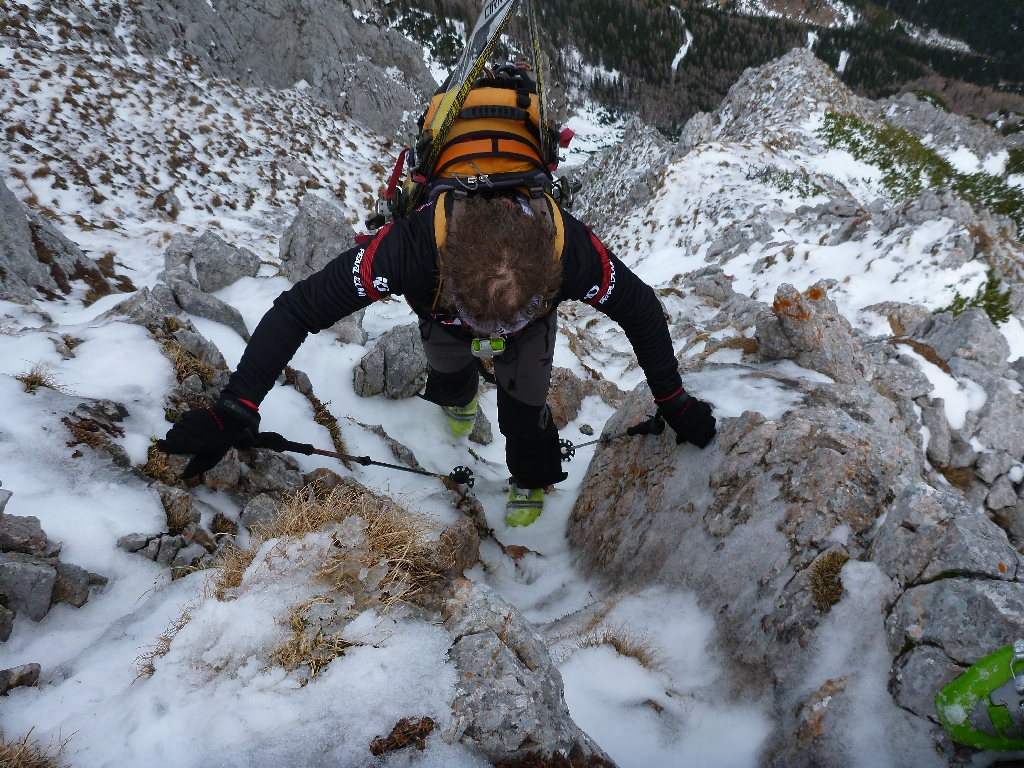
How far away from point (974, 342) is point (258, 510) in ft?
36.4

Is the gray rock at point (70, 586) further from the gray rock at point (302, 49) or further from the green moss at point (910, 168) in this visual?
the green moss at point (910, 168)

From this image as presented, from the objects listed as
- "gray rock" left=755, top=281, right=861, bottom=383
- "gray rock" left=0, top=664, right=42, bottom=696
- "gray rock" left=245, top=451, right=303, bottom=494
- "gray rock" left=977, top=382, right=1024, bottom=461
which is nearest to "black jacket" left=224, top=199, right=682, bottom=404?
"gray rock" left=245, top=451, right=303, bottom=494

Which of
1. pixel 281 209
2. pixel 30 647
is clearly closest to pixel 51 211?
pixel 281 209

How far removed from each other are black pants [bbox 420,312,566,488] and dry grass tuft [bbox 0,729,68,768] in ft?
11.7

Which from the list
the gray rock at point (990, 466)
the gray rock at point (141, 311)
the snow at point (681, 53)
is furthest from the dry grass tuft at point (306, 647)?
the snow at point (681, 53)

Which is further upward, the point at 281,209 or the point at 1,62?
the point at 1,62

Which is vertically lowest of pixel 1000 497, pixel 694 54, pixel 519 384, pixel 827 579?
pixel 519 384

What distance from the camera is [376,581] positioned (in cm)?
A: 265

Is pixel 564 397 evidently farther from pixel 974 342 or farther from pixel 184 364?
pixel 974 342

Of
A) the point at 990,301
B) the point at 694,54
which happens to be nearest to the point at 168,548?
the point at 990,301

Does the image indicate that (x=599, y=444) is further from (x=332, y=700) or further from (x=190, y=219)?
(x=190, y=219)

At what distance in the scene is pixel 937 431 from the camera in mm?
6812

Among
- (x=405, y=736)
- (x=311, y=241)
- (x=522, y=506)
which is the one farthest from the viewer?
(x=311, y=241)

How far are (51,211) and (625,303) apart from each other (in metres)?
14.8
